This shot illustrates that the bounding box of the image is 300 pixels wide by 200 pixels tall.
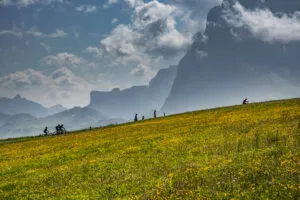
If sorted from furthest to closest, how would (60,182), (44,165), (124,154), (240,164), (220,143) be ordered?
(44,165) → (124,154) → (220,143) → (60,182) → (240,164)

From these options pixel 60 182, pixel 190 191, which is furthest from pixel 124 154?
pixel 190 191

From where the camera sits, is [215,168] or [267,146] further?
[267,146]

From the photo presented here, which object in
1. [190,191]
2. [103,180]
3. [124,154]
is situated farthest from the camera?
[124,154]

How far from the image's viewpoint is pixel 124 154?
103ft

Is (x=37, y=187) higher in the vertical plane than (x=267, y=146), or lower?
lower

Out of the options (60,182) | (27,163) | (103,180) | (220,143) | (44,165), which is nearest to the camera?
(103,180)

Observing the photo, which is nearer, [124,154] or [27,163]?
[124,154]

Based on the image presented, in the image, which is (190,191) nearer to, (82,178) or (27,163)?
(82,178)

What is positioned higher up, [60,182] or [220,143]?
[220,143]

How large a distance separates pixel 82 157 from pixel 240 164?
20254 mm

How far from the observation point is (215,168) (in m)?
20.2

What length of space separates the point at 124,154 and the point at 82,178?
290 inches

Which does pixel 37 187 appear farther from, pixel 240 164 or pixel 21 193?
pixel 240 164

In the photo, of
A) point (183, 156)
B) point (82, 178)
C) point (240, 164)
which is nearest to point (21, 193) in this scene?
point (82, 178)
